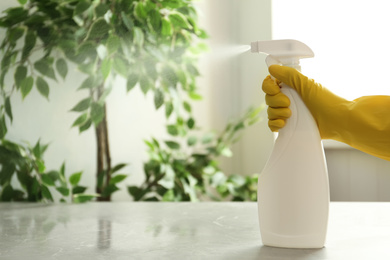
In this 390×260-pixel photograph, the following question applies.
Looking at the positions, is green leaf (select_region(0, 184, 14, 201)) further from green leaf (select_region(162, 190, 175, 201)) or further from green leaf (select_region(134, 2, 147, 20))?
green leaf (select_region(134, 2, 147, 20))

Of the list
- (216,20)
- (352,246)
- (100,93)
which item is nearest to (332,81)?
(216,20)

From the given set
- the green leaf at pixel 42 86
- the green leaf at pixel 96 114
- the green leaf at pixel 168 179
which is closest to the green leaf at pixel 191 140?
the green leaf at pixel 168 179

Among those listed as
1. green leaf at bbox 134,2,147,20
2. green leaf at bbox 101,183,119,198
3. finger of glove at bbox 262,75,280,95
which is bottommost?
green leaf at bbox 101,183,119,198

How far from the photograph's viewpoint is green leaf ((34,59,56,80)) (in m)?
1.12

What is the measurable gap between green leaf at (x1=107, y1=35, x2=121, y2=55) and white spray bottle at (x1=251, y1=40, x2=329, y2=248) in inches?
22.4

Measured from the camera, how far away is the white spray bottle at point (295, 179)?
1.92 ft

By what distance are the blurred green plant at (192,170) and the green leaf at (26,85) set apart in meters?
0.34

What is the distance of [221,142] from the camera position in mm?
1473

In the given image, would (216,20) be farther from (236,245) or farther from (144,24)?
(236,245)

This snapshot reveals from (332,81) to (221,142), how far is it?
347mm

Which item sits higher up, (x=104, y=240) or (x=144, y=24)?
(x=144, y=24)

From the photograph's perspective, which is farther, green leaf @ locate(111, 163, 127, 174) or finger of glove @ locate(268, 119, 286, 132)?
green leaf @ locate(111, 163, 127, 174)

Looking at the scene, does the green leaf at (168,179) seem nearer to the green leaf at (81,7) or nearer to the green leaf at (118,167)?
the green leaf at (118,167)

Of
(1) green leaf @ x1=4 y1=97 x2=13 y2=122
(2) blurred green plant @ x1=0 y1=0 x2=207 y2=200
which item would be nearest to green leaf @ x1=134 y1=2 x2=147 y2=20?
(2) blurred green plant @ x1=0 y1=0 x2=207 y2=200
